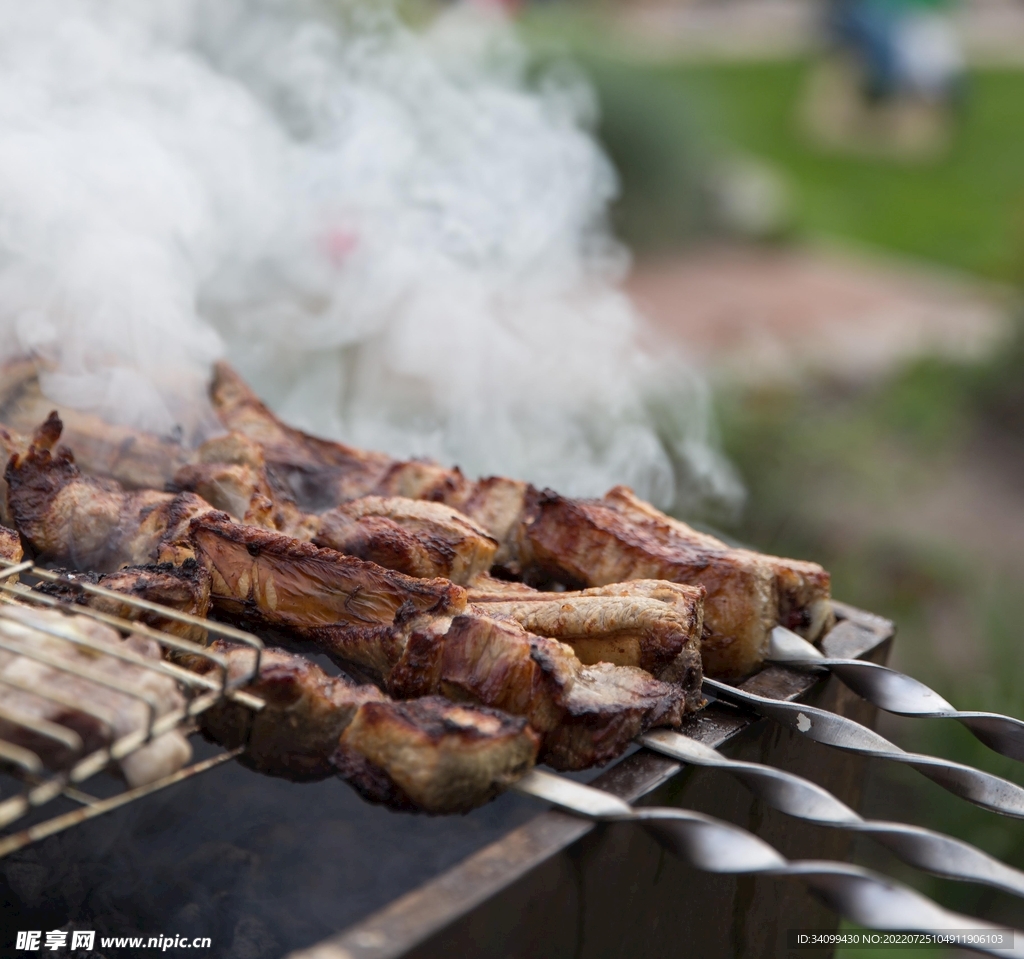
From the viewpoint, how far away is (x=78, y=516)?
240cm

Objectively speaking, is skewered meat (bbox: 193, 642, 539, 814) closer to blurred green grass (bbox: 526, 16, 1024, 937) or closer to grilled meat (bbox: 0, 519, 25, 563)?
grilled meat (bbox: 0, 519, 25, 563)

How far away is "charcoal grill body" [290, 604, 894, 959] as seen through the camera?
5.18ft

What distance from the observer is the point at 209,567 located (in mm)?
2234

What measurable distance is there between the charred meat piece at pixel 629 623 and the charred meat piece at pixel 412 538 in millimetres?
158

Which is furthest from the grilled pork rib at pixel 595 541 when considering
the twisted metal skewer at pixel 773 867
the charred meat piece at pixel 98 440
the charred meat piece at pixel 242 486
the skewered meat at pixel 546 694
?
the twisted metal skewer at pixel 773 867

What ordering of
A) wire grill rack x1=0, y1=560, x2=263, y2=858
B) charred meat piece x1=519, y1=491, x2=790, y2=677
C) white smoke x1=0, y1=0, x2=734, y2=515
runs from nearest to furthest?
1. wire grill rack x1=0, y1=560, x2=263, y2=858
2. charred meat piece x1=519, y1=491, x2=790, y2=677
3. white smoke x1=0, y1=0, x2=734, y2=515

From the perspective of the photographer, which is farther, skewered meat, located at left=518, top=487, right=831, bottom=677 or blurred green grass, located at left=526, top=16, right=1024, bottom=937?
blurred green grass, located at left=526, top=16, right=1024, bottom=937

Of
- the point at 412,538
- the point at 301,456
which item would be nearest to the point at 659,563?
the point at 412,538

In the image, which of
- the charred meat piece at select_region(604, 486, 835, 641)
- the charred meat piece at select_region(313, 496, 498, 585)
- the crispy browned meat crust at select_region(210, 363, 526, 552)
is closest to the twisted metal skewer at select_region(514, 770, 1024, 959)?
the charred meat piece at select_region(313, 496, 498, 585)

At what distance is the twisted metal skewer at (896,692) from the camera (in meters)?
2.07

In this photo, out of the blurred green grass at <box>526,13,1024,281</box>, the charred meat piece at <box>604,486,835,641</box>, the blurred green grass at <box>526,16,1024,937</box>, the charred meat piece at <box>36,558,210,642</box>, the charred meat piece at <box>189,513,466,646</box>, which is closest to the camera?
the charred meat piece at <box>36,558,210,642</box>

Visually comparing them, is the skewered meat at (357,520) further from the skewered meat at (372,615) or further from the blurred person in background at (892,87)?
the blurred person in background at (892,87)

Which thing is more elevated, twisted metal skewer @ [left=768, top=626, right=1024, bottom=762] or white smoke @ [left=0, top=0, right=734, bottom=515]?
white smoke @ [left=0, top=0, right=734, bottom=515]

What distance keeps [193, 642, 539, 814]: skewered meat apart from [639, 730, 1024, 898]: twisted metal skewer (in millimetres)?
388
